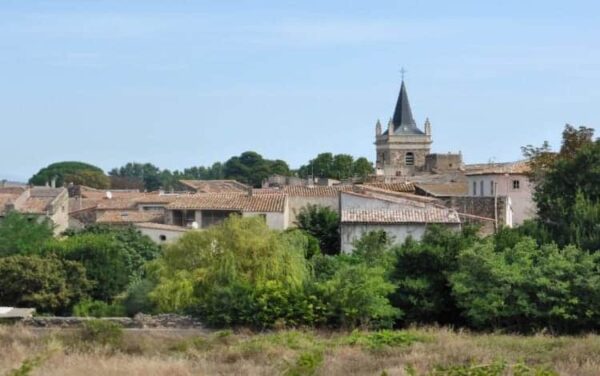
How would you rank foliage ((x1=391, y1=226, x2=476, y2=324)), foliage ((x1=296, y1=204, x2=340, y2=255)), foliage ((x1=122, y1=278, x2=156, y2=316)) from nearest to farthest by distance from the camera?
foliage ((x1=391, y1=226, x2=476, y2=324)) < foliage ((x1=122, y1=278, x2=156, y2=316)) < foliage ((x1=296, y1=204, x2=340, y2=255))

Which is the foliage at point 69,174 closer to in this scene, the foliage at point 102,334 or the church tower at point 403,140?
the church tower at point 403,140

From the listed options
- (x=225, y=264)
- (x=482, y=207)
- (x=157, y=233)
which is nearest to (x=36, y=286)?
(x=225, y=264)

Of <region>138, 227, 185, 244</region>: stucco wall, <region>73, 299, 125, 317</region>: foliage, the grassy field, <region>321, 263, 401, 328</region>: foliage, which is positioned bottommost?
<region>73, 299, 125, 317</region>: foliage

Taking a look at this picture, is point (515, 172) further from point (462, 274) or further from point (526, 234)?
point (462, 274)

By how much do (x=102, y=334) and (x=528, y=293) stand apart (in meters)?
10.5

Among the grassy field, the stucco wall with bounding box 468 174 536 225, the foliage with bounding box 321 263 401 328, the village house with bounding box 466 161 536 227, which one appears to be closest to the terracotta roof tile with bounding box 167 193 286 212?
the village house with bounding box 466 161 536 227

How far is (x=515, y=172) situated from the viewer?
2025 inches

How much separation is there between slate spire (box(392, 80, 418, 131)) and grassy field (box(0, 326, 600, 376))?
345ft

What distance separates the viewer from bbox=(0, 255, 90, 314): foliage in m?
33.4

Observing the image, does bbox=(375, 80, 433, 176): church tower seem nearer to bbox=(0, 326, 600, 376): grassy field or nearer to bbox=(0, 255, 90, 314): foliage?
bbox=(0, 255, 90, 314): foliage

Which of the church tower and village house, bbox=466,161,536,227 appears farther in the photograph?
the church tower

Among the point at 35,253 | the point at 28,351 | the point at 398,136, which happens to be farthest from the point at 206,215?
the point at 398,136

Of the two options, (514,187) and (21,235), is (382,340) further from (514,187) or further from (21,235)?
(514,187)

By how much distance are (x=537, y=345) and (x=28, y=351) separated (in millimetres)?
10166
